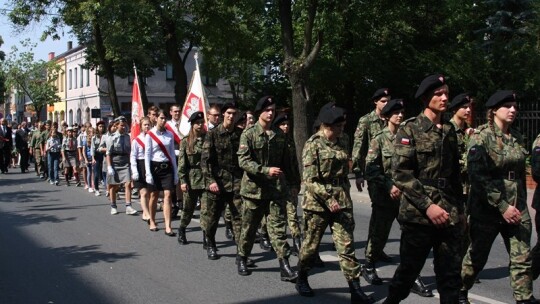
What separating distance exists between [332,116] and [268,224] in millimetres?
1589

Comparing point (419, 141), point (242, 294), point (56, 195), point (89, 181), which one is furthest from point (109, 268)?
point (89, 181)

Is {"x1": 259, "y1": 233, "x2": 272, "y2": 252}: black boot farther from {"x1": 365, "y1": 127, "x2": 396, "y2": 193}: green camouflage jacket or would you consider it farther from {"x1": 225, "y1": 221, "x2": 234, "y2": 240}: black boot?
{"x1": 365, "y1": 127, "x2": 396, "y2": 193}: green camouflage jacket

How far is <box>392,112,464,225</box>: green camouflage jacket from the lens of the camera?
4.80 metres

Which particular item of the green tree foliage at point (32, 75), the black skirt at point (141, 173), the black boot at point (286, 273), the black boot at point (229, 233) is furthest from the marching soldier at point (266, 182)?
the green tree foliage at point (32, 75)

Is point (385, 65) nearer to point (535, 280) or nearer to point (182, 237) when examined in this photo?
point (182, 237)

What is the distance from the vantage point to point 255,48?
83.9ft

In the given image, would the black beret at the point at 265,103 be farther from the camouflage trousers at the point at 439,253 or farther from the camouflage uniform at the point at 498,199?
the camouflage trousers at the point at 439,253

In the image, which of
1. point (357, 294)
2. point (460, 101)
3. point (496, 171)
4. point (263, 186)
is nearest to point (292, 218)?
point (263, 186)

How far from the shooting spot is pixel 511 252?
5496 mm

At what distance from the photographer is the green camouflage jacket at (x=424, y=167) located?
15.8ft

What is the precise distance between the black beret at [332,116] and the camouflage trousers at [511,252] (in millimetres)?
1478

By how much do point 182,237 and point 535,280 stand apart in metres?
4.72

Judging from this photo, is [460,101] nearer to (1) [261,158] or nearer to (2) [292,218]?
(1) [261,158]

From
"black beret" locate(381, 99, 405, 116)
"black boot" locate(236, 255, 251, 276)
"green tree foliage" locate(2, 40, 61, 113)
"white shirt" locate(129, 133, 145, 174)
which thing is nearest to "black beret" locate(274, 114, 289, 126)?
"black beret" locate(381, 99, 405, 116)
